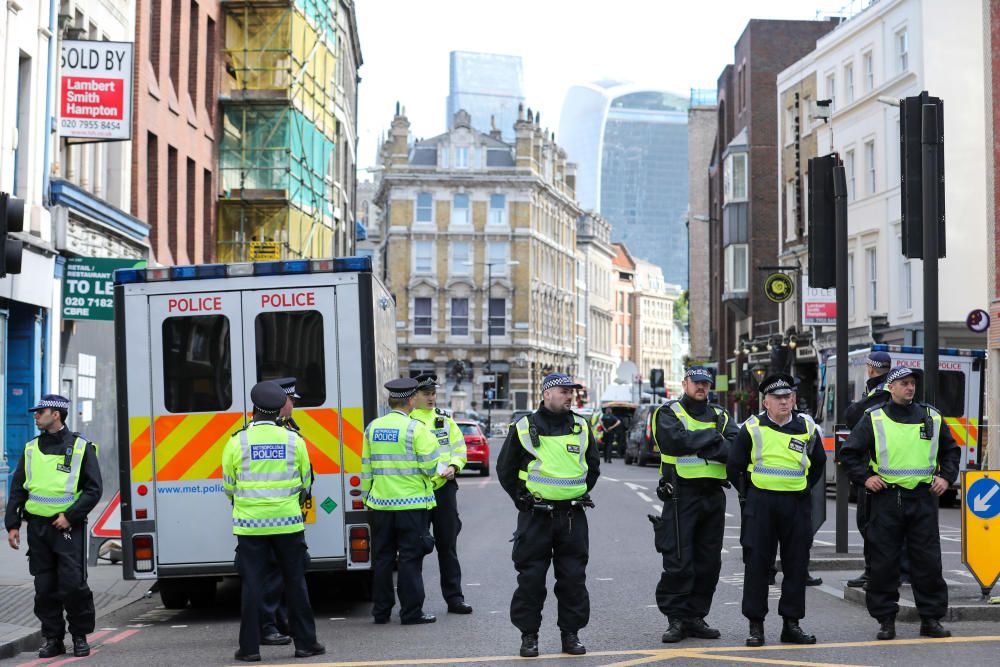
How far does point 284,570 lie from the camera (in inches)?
389

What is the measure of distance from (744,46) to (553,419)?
1950 inches

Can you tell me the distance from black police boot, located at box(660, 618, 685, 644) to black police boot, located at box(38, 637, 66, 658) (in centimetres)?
425

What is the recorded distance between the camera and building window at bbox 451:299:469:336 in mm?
98688

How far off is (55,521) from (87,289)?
13132 millimetres

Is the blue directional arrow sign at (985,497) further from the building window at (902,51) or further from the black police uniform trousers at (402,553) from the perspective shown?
the building window at (902,51)

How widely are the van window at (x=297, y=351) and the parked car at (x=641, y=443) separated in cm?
2925

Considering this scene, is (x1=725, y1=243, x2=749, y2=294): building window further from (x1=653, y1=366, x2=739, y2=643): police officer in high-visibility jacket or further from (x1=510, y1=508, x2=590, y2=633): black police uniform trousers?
(x1=510, y1=508, x2=590, y2=633): black police uniform trousers

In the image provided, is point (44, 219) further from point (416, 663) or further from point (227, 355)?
point (416, 663)

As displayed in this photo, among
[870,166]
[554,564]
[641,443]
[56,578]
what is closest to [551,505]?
[554,564]

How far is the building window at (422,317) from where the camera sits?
323ft

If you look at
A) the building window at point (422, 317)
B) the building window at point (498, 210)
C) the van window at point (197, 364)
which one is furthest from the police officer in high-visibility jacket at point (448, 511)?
the building window at point (498, 210)

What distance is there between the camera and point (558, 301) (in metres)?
108

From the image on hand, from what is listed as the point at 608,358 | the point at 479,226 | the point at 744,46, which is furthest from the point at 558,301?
the point at 744,46

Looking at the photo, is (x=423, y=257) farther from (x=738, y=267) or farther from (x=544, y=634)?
(x=544, y=634)
